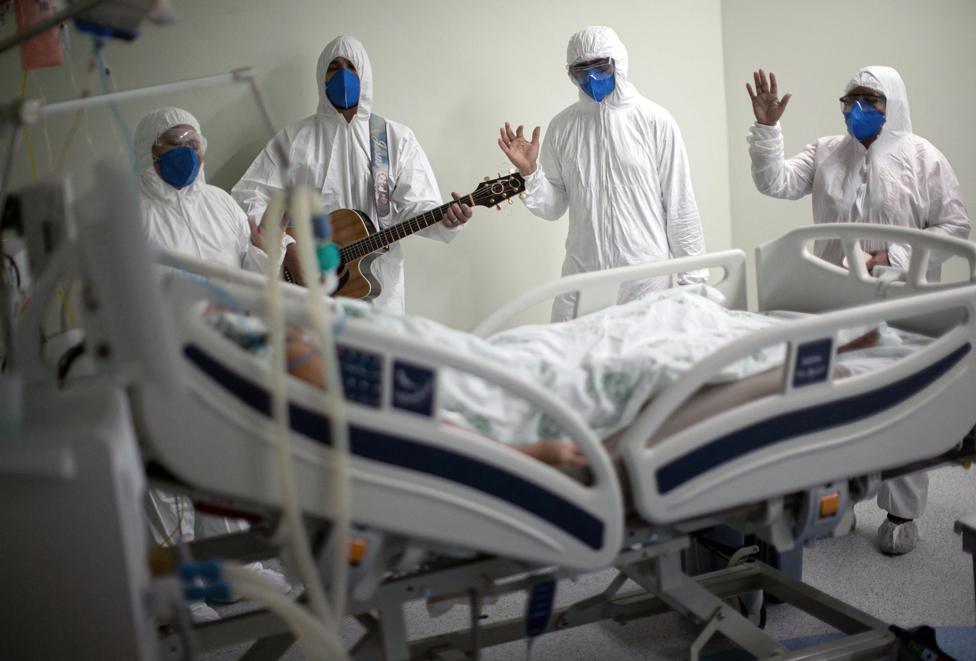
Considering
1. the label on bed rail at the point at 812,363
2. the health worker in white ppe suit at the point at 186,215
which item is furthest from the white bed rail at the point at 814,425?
the health worker in white ppe suit at the point at 186,215

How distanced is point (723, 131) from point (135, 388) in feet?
14.0

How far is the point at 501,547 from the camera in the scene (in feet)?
6.08

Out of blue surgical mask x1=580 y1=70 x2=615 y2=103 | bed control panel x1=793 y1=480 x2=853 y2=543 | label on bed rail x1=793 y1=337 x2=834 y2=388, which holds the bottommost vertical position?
bed control panel x1=793 y1=480 x2=853 y2=543

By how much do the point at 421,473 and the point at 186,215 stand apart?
6.89ft

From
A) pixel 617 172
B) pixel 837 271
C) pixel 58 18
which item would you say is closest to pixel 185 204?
pixel 617 172

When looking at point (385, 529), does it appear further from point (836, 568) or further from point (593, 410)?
point (836, 568)

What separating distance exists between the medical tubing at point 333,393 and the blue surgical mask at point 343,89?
2510 millimetres

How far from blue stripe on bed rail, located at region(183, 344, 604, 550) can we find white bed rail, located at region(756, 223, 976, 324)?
4.13 ft

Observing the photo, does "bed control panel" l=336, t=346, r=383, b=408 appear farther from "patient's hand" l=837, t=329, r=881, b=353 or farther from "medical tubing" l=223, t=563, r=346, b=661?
"patient's hand" l=837, t=329, r=881, b=353

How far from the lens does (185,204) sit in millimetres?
3555

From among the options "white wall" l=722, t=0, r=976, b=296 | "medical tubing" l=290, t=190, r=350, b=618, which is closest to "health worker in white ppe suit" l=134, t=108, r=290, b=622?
"medical tubing" l=290, t=190, r=350, b=618

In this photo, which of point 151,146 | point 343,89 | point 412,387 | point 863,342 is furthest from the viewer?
point 343,89

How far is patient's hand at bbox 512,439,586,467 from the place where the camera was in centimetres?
196

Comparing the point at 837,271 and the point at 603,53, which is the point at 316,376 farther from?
the point at 603,53
